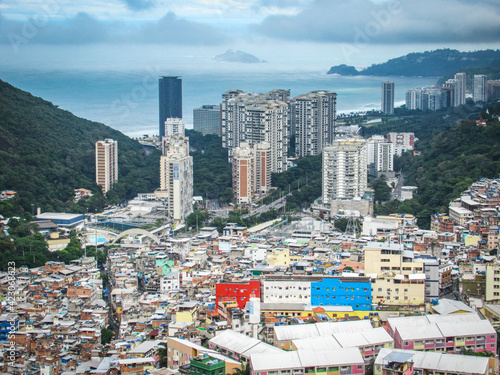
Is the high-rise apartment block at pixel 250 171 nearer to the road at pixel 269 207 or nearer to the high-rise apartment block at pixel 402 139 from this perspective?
the road at pixel 269 207

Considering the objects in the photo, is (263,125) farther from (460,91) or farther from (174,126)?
(460,91)

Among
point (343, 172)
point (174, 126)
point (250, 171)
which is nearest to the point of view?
point (343, 172)

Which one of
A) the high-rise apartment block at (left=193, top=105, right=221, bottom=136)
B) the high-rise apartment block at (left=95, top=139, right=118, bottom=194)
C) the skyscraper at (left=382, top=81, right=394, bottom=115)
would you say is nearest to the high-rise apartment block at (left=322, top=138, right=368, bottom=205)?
the high-rise apartment block at (left=95, top=139, right=118, bottom=194)

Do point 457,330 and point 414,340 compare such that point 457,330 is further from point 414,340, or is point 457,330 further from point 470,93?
point 470,93

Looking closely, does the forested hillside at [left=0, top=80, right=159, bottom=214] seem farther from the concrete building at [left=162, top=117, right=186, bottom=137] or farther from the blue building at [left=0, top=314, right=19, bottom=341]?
the blue building at [left=0, top=314, right=19, bottom=341]

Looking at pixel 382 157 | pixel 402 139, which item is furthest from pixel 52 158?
pixel 402 139

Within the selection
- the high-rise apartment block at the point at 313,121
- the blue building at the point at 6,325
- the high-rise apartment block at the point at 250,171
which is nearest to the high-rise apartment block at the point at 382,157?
the high-rise apartment block at the point at 313,121
